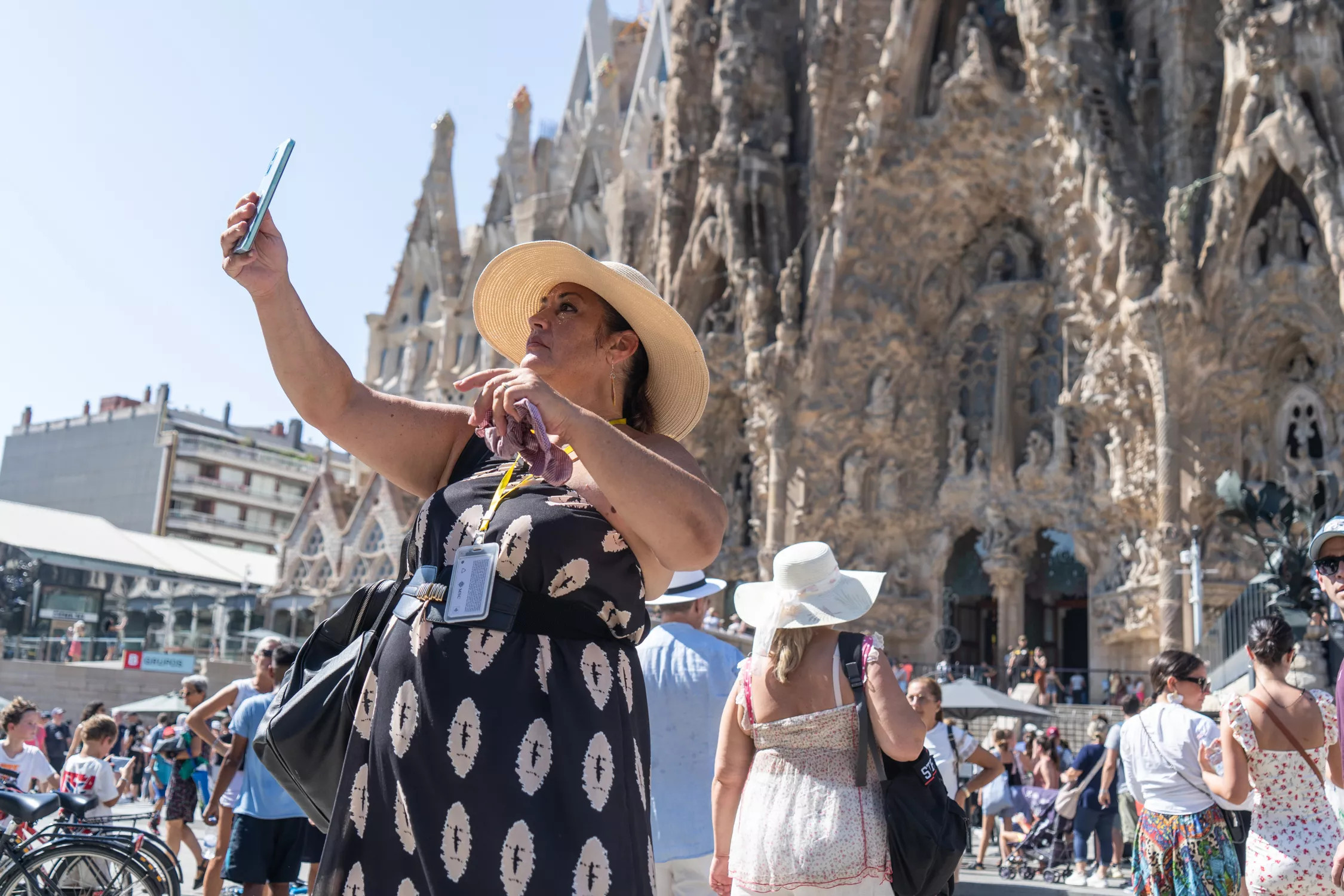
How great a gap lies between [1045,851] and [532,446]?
9.26 metres

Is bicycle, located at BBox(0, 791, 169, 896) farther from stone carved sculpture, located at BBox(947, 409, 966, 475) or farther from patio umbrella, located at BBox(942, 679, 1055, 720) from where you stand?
stone carved sculpture, located at BBox(947, 409, 966, 475)

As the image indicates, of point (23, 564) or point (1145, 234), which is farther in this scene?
point (23, 564)

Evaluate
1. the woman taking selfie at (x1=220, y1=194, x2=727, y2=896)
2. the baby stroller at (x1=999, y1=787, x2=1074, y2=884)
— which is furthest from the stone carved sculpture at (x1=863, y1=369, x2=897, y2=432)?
the woman taking selfie at (x1=220, y1=194, x2=727, y2=896)

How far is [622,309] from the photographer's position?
205cm

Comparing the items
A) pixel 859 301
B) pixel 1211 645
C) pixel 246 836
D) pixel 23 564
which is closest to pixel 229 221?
pixel 246 836

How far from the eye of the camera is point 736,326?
23.8 m

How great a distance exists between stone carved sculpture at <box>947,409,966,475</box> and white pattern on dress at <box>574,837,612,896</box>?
20.4m

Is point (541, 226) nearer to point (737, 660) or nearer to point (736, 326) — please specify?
point (736, 326)

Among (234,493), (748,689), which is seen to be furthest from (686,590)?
(234,493)

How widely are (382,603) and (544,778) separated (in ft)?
1.33

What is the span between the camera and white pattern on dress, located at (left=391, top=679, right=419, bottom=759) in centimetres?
162

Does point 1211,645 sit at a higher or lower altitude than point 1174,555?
lower

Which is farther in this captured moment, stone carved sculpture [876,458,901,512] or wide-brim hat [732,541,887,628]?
stone carved sculpture [876,458,901,512]

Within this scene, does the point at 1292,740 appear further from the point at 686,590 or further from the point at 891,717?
the point at 686,590
